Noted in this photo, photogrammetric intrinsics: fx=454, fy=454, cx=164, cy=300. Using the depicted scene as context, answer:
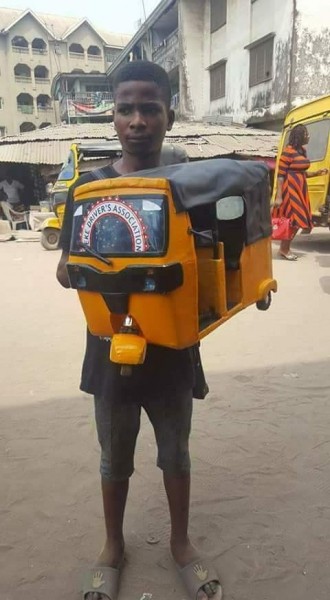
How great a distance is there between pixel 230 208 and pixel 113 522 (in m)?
1.17

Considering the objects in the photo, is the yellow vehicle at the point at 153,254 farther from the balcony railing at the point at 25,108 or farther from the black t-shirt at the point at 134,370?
the balcony railing at the point at 25,108

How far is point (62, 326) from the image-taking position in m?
4.37

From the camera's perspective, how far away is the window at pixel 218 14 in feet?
62.3

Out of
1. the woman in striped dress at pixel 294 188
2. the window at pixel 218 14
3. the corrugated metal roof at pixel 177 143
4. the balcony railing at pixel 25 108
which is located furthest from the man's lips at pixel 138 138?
the balcony railing at pixel 25 108

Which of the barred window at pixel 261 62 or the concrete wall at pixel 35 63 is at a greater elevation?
the concrete wall at pixel 35 63

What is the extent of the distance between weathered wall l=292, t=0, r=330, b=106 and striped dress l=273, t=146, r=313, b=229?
35.6 ft

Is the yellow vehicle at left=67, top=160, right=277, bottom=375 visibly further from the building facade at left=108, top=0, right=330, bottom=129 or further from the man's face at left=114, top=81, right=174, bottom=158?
the building facade at left=108, top=0, right=330, bottom=129

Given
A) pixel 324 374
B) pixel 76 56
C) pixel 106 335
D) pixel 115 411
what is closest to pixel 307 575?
pixel 115 411

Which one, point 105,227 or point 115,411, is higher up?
point 105,227

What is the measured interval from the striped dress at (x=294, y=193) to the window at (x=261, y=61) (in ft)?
38.9

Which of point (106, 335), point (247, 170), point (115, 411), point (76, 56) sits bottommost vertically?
point (115, 411)

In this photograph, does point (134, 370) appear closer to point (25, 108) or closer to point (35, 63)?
point (25, 108)

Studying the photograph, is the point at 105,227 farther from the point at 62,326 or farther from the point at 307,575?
the point at 62,326

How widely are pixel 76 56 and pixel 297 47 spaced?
92.4ft
